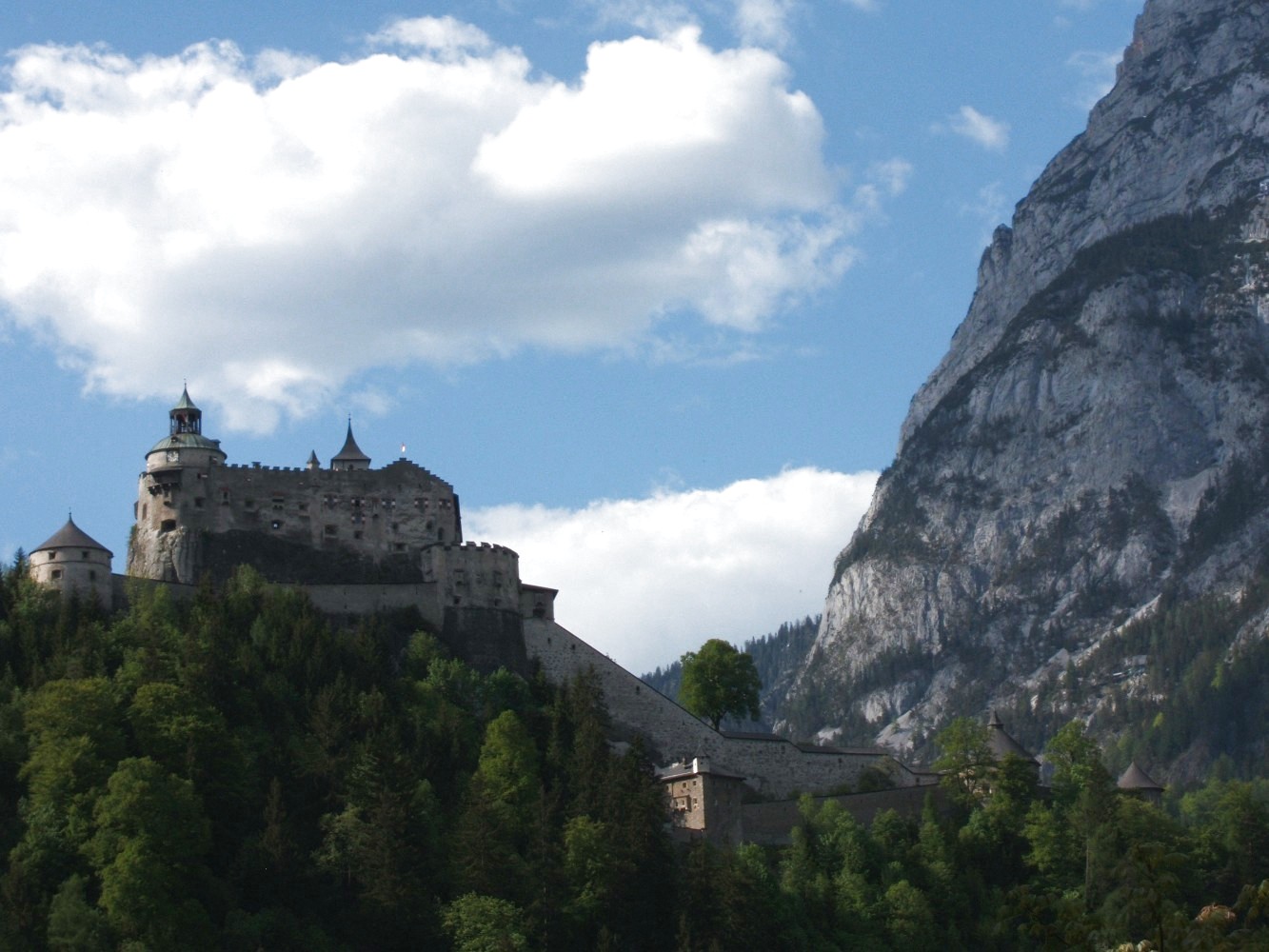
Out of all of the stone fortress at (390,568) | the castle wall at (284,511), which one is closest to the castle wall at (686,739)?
the stone fortress at (390,568)

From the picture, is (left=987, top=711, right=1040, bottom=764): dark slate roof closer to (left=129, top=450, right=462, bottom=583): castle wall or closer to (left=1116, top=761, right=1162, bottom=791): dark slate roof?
(left=1116, top=761, right=1162, bottom=791): dark slate roof

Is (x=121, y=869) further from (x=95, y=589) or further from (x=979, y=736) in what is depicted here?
(x=979, y=736)

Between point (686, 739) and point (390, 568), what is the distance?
1707 cm

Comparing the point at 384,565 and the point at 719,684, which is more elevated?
the point at 384,565

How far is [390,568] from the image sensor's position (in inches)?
4286

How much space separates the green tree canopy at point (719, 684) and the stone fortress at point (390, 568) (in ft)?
17.1

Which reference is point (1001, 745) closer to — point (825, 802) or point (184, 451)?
point (825, 802)

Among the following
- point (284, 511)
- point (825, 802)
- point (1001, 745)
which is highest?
point (284, 511)

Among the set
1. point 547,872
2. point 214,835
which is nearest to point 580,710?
point 547,872

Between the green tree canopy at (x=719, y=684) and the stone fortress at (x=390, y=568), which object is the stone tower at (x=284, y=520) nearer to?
the stone fortress at (x=390, y=568)

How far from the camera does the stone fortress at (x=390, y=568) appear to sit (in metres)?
103

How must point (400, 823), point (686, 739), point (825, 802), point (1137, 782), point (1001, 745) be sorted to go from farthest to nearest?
point (1137, 782) < point (1001, 745) < point (686, 739) < point (825, 802) < point (400, 823)

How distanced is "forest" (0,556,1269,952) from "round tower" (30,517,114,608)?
3.65ft

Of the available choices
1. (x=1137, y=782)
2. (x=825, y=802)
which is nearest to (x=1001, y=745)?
(x=1137, y=782)
